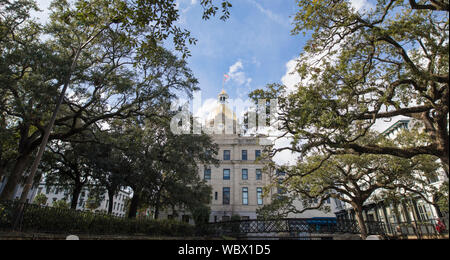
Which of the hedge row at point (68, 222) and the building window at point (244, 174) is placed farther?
the building window at point (244, 174)

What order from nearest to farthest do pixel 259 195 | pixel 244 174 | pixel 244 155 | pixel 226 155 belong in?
pixel 259 195, pixel 244 174, pixel 244 155, pixel 226 155

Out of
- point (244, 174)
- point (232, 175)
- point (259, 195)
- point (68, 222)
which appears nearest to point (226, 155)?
point (232, 175)

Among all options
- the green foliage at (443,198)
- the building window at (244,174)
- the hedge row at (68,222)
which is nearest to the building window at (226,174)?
the building window at (244,174)

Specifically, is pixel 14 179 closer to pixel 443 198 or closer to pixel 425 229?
pixel 425 229

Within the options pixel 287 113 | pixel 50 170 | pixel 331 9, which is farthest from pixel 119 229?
pixel 331 9

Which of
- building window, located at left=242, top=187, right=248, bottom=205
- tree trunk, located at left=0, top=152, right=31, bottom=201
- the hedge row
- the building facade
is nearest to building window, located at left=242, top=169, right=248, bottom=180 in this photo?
the building facade

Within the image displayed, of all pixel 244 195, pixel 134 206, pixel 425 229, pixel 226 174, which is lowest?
pixel 425 229

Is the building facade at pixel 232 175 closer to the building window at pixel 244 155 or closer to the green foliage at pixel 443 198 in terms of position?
the building window at pixel 244 155

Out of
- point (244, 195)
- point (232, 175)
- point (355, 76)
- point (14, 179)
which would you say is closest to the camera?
point (355, 76)

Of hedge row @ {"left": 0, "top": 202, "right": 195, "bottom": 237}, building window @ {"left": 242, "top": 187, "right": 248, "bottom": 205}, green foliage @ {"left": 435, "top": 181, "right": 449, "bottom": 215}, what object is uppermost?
building window @ {"left": 242, "top": 187, "right": 248, "bottom": 205}

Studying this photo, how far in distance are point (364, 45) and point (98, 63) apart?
15392 mm

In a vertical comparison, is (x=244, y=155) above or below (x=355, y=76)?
above

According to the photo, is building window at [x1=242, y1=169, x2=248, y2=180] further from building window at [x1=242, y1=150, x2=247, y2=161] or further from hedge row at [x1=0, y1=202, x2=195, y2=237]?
hedge row at [x1=0, y1=202, x2=195, y2=237]

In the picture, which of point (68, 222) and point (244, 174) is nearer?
point (68, 222)
